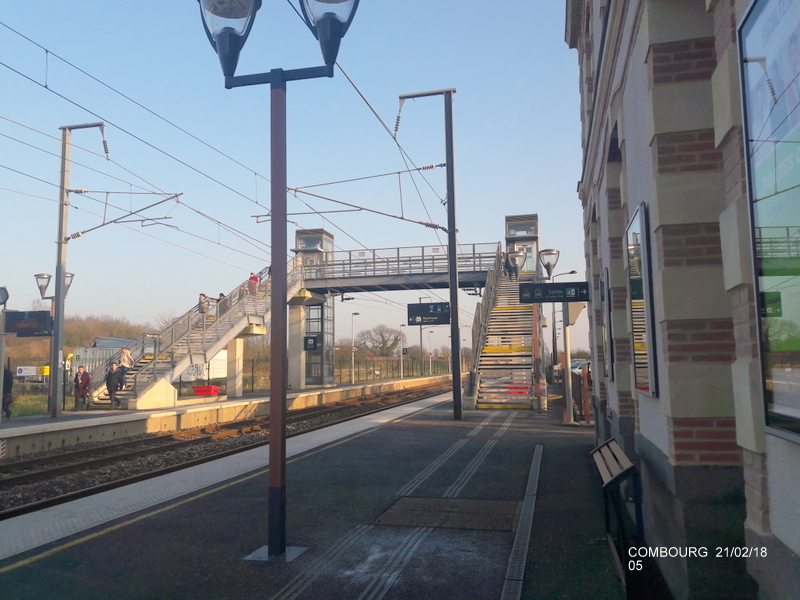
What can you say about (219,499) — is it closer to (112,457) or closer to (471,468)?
(471,468)

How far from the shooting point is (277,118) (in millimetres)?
5922

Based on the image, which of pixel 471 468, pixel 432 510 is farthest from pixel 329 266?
pixel 432 510

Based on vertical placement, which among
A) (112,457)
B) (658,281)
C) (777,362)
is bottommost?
(112,457)

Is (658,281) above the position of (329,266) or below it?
below

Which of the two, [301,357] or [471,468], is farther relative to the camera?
[301,357]

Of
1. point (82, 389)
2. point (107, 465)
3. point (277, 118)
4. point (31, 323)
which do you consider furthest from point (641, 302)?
point (82, 389)

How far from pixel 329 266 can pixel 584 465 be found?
83.9 ft

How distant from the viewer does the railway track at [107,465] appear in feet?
29.3

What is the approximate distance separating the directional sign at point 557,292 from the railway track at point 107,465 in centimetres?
646

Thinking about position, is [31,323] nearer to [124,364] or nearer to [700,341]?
[124,364]

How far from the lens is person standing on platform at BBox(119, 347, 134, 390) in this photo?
23.0 meters

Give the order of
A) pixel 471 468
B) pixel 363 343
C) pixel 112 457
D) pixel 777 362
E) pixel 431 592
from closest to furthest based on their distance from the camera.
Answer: pixel 777 362, pixel 431 592, pixel 471 468, pixel 112 457, pixel 363 343

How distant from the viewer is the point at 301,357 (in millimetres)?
35812

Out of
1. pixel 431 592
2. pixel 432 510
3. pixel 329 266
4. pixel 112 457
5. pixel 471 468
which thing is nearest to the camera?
pixel 431 592
